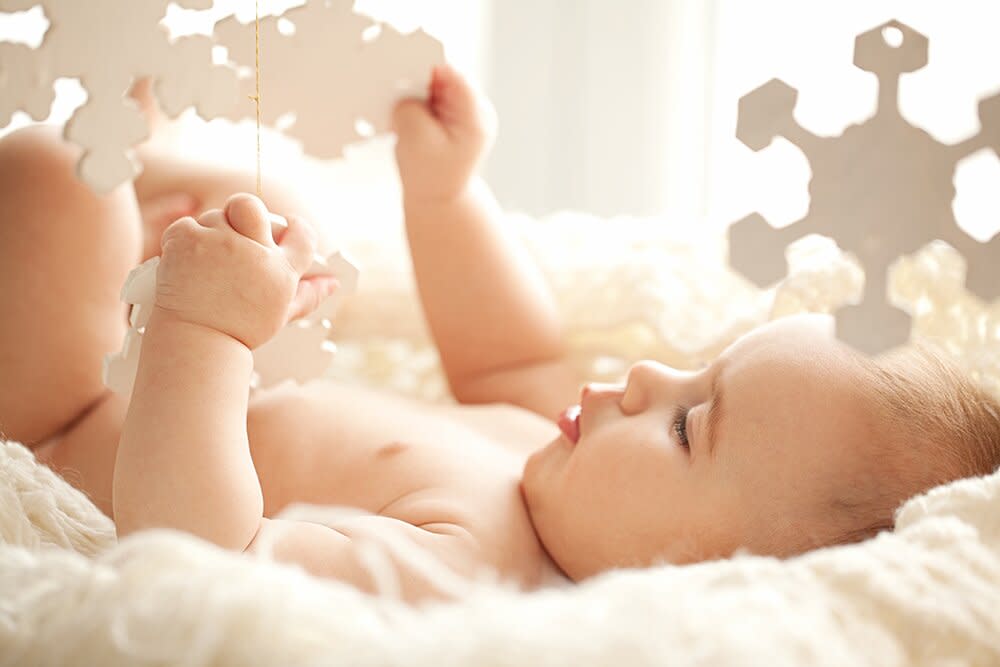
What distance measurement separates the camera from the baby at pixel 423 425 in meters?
0.68

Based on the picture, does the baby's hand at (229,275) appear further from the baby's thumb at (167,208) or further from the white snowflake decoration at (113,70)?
the baby's thumb at (167,208)

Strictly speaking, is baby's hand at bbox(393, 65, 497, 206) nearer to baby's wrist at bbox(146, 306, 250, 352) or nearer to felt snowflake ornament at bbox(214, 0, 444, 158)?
felt snowflake ornament at bbox(214, 0, 444, 158)

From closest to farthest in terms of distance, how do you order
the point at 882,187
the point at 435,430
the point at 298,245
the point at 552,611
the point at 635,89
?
1. the point at 552,611
2. the point at 882,187
3. the point at 298,245
4. the point at 435,430
5. the point at 635,89

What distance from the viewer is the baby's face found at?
29.0 inches

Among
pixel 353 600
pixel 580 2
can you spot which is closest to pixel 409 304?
pixel 353 600

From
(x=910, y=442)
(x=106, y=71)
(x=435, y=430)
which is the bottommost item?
(x=435, y=430)

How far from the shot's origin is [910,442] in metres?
0.72

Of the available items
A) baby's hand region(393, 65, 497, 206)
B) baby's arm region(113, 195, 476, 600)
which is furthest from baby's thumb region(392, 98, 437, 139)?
baby's arm region(113, 195, 476, 600)

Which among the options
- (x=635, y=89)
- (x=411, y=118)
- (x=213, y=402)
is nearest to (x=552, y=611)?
(x=213, y=402)

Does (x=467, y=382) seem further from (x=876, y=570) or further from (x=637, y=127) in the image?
(x=637, y=127)

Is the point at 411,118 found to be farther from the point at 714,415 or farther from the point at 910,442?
the point at 910,442

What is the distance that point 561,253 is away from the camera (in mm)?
1262

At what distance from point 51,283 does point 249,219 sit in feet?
1.03

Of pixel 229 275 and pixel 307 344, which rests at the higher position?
pixel 229 275
